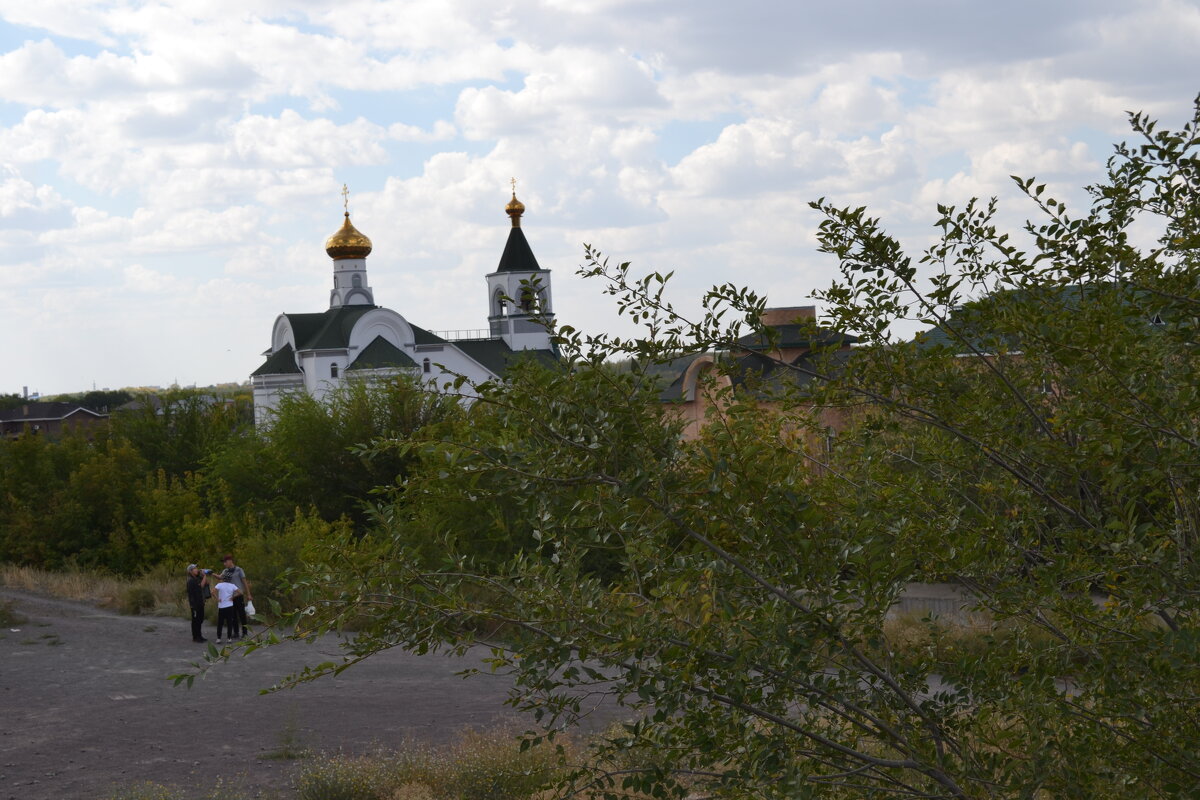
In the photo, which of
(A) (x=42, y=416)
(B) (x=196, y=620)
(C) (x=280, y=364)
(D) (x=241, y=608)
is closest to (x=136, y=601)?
(B) (x=196, y=620)

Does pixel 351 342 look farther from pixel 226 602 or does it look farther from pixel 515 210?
pixel 226 602

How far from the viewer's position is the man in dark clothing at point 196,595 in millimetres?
16953

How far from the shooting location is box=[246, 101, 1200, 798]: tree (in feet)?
10.3

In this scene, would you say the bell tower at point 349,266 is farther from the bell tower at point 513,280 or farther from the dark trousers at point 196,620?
the dark trousers at point 196,620

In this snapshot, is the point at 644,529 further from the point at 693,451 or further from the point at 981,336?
the point at 981,336

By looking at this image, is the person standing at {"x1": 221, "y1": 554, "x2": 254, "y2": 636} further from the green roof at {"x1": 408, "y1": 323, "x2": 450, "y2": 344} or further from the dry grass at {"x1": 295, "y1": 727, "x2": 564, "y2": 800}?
the green roof at {"x1": 408, "y1": 323, "x2": 450, "y2": 344}

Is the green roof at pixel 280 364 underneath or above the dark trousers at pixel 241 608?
above

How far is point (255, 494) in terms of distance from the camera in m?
26.2

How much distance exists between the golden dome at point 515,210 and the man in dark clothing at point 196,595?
173 feet

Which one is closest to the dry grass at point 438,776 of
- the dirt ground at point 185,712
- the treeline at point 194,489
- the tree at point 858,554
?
the dirt ground at point 185,712

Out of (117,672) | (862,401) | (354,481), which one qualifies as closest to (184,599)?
(354,481)

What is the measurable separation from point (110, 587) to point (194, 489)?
3.73m

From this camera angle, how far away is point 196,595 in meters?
17.0

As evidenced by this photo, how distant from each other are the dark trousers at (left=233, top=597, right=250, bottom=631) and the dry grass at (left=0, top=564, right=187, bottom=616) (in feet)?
12.9
